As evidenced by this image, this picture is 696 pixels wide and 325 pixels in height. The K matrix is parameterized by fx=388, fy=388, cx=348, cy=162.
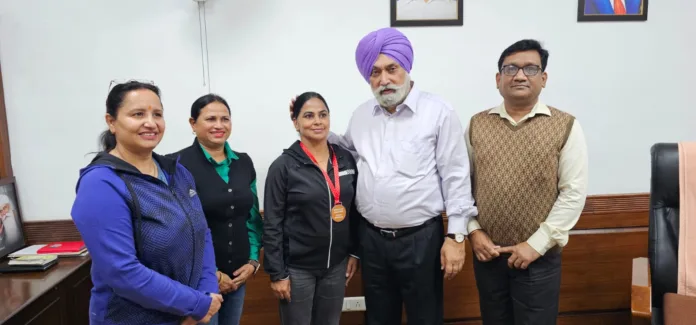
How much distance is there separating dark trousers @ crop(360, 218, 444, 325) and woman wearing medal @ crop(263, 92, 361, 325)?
13 cm

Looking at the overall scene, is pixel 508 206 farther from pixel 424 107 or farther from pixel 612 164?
pixel 612 164

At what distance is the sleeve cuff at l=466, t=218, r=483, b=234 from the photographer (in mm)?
1664

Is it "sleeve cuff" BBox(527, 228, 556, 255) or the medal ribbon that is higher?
the medal ribbon

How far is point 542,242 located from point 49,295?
2.06 meters

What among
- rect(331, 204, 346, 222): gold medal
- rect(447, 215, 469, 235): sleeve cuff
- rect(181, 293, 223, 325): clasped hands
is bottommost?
rect(181, 293, 223, 325): clasped hands

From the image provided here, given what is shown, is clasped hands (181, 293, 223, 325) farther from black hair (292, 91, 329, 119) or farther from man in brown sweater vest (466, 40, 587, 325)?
man in brown sweater vest (466, 40, 587, 325)

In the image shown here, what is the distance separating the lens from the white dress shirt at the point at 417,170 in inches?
61.2

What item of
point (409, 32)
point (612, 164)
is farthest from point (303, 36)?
point (612, 164)

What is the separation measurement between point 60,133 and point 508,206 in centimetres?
232

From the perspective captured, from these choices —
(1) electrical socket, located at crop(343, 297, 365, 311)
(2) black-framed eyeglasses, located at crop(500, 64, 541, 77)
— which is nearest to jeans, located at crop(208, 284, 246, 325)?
(1) electrical socket, located at crop(343, 297, 365, 311)

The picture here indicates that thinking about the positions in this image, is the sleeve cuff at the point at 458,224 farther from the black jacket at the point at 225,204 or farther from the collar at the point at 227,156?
the collar at the point at 227,156

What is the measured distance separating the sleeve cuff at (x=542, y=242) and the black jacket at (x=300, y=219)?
2.46 ft

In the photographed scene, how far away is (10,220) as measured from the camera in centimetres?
206

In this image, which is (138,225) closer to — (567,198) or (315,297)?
(315,297)
